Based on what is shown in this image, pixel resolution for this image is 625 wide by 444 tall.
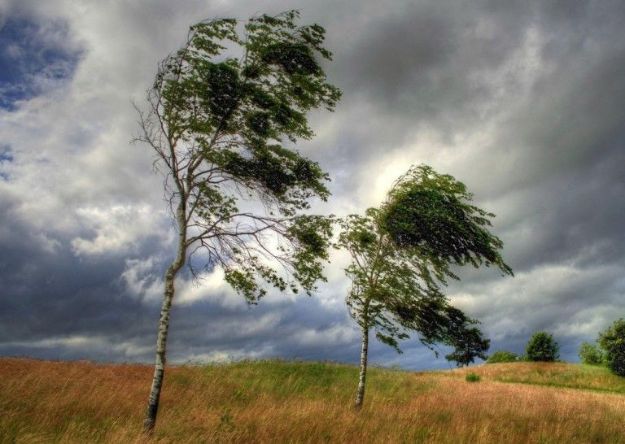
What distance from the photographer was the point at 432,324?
44.8ft

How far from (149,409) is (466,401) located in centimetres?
1223

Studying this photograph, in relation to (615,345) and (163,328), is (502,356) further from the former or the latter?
(163,328)

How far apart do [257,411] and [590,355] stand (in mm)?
50228

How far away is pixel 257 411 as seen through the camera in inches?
406

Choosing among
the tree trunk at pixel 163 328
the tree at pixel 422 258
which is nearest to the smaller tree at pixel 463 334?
the tree at pixel 422 258

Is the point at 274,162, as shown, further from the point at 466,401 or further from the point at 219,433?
the point at 466,401

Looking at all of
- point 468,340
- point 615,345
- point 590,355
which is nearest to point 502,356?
point 590,355

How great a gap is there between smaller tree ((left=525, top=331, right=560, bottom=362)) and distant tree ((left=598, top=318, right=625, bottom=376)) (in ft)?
18.3

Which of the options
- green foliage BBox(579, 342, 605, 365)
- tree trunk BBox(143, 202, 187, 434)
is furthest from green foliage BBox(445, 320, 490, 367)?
green foliage BBox(579, 342, 605, 365)

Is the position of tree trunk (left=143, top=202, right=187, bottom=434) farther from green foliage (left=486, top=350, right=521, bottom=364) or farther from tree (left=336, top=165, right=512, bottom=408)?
green foliage (left=486, top=350, right=521, bottom=364)

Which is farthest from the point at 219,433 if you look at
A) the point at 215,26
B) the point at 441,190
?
the point at 441,190

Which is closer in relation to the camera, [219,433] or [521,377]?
[219,433]

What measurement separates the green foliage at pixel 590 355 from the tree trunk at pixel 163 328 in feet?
170

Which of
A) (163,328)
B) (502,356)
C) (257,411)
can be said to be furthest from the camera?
(502,356)
